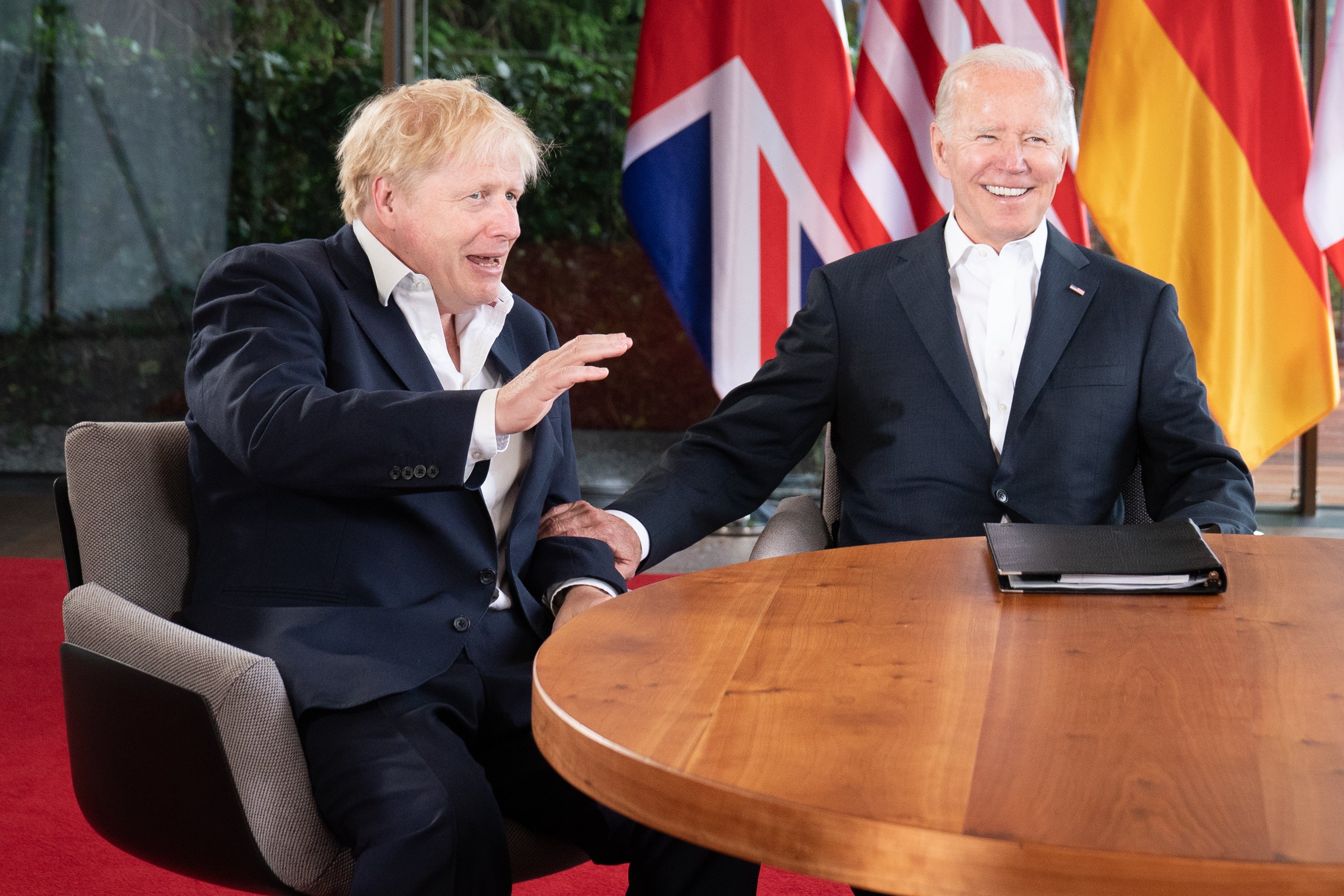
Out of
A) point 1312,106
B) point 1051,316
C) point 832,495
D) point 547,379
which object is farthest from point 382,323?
point 1312,106

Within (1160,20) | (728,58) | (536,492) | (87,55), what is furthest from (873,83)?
(87,55)

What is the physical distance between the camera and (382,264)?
1.63m

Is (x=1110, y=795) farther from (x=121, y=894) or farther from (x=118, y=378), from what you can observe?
(x=118, y=378)

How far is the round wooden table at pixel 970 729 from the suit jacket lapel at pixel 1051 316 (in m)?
0.71

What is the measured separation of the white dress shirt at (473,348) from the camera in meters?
1.63

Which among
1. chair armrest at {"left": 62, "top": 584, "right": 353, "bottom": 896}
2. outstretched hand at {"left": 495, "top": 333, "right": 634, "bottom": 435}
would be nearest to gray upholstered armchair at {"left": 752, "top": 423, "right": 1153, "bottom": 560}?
outstretched hand at {"left": 495, "top": 333, "right": 634, "bottom": 435}

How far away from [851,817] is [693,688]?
0.85ft

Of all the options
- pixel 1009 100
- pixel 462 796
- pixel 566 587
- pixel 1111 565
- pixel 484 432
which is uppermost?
pixel 1009 100

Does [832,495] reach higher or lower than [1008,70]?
lower

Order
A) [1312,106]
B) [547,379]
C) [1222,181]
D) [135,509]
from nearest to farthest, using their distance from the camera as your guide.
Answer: [547,379]
[135,509]
[1222,181]
[1312,106]

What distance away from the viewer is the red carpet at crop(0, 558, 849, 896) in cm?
203

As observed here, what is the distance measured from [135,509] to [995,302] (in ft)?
4.54

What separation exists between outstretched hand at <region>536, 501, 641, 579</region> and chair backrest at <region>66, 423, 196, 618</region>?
0.46 meters

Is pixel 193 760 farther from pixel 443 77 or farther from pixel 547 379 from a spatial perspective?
pixel 443 77
